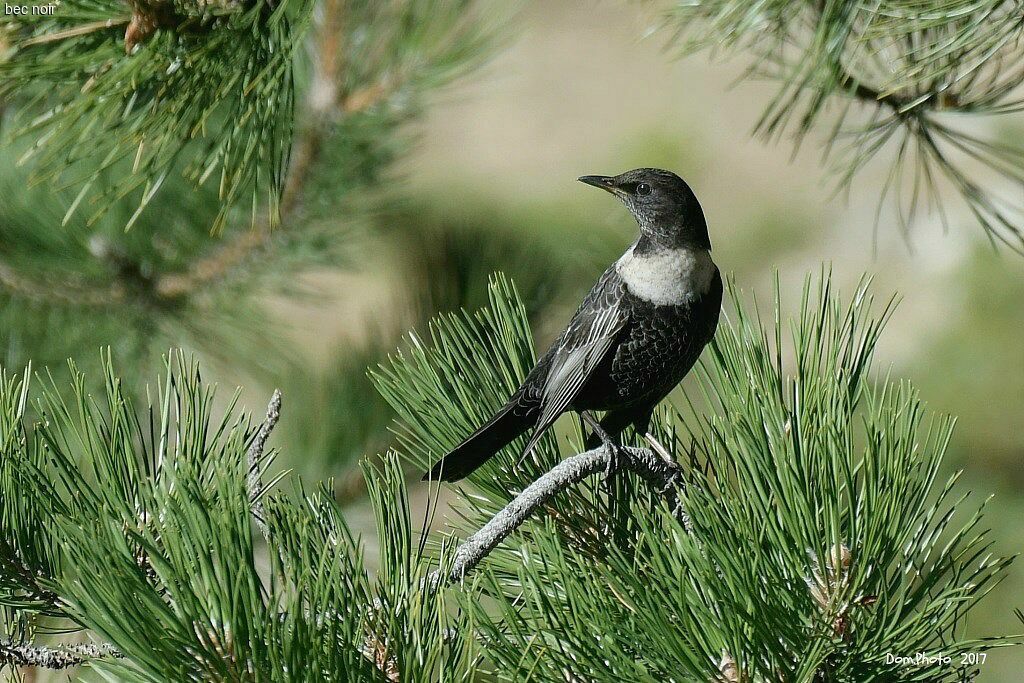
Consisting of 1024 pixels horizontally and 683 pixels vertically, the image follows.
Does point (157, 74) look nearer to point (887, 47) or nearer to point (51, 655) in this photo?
point (51, 655)

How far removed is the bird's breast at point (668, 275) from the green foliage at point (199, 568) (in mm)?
533

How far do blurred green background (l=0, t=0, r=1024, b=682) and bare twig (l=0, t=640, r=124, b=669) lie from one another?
60 cm

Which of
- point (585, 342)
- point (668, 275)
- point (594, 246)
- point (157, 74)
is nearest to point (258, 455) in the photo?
point (157, 74)

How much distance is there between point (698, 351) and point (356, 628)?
587mm

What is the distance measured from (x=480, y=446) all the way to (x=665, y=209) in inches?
17.8

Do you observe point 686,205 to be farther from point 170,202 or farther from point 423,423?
point 170,202

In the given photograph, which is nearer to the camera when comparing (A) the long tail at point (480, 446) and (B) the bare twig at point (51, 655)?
(B) the bare twig at point (51, 655)

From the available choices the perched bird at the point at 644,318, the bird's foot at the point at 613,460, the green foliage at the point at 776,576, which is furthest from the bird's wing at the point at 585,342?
the green foliage at the point at 776,576

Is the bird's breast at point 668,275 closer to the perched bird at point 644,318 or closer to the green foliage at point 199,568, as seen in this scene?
the perched bird at point 644,318

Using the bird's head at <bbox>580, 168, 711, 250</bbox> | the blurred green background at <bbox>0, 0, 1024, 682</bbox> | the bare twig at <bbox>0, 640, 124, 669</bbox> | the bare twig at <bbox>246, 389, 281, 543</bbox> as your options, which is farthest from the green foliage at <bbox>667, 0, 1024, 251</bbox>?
the bare twig at <bbox>0, 640, 124, 669</bbox>

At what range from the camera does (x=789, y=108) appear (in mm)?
860

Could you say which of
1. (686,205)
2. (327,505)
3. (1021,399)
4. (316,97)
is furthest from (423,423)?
(1021,399)

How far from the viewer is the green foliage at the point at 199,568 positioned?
485mm

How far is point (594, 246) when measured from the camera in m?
1.49
